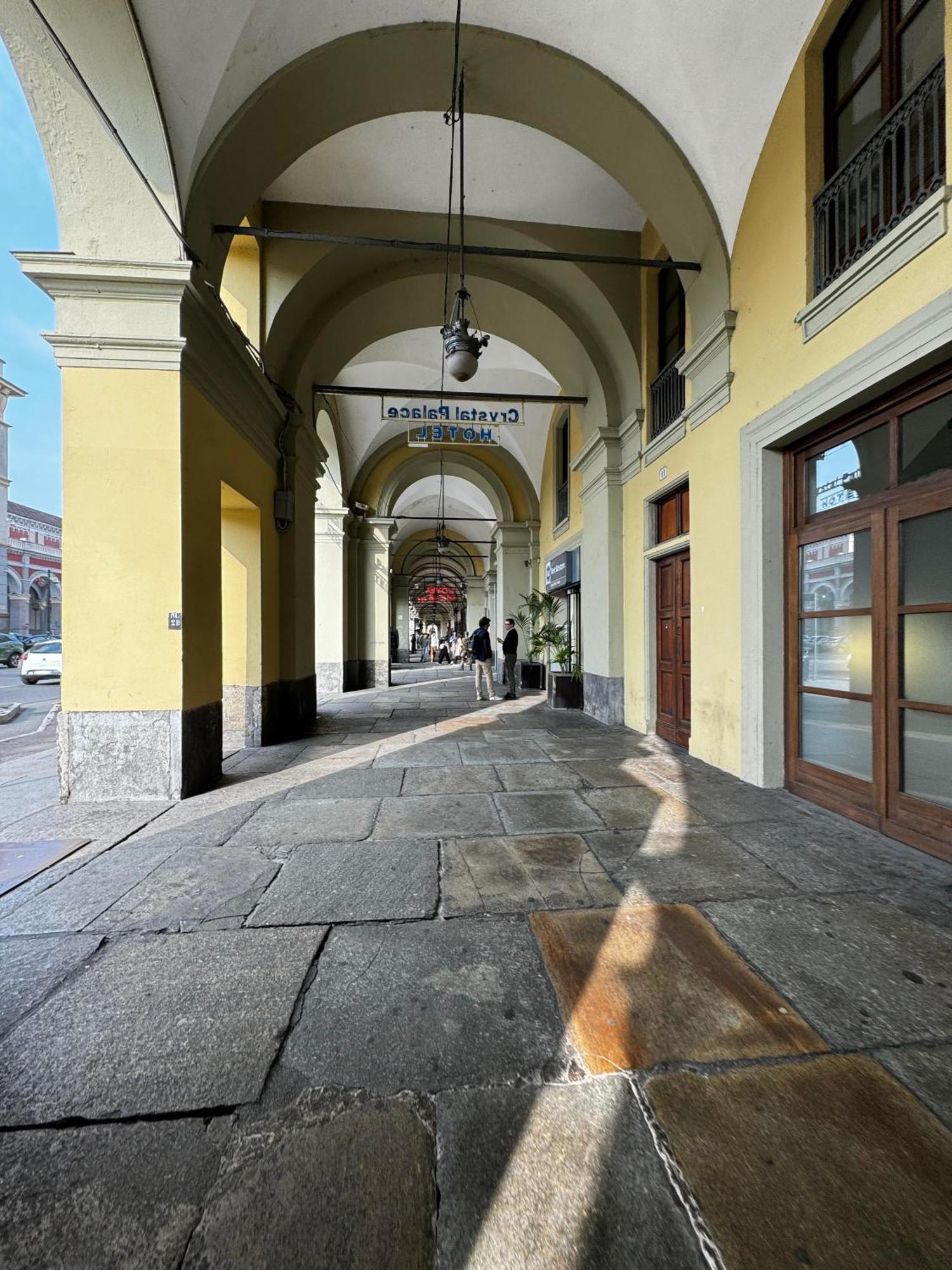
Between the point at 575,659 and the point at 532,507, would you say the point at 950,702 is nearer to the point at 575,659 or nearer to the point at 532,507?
the point at 575,659

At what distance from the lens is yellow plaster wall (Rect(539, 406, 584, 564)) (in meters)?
9.89

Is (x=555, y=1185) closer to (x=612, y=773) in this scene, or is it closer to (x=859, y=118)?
(x=612, y=773)

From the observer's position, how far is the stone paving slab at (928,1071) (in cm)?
140

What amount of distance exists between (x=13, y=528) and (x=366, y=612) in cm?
3575

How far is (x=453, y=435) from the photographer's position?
11031 millimetres

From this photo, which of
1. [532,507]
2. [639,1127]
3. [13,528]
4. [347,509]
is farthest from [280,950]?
[13,528]

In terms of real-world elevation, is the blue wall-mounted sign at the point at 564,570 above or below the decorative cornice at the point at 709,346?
below

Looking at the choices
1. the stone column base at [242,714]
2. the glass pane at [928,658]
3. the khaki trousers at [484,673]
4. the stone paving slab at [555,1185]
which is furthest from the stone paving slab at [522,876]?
the khaki trousers at [484,673]

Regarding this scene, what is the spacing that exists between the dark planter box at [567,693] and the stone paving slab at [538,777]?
4078mm

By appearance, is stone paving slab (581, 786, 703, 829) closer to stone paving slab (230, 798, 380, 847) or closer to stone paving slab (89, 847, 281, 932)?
Result: stone paving slab (230, 798, 380, 847)

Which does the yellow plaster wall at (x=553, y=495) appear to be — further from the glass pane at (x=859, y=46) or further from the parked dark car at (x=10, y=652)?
the parked dark car at (x=10, y=652)

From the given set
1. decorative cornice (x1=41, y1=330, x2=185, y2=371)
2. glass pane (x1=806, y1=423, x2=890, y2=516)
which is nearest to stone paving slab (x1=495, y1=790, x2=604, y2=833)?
glass pane (x1=806, y1=423, x2=890, y2=516)

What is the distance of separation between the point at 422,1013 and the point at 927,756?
3.25m

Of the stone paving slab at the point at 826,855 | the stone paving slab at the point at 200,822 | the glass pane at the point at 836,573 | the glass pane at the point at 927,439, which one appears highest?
the glass pane at the point at 927,439
